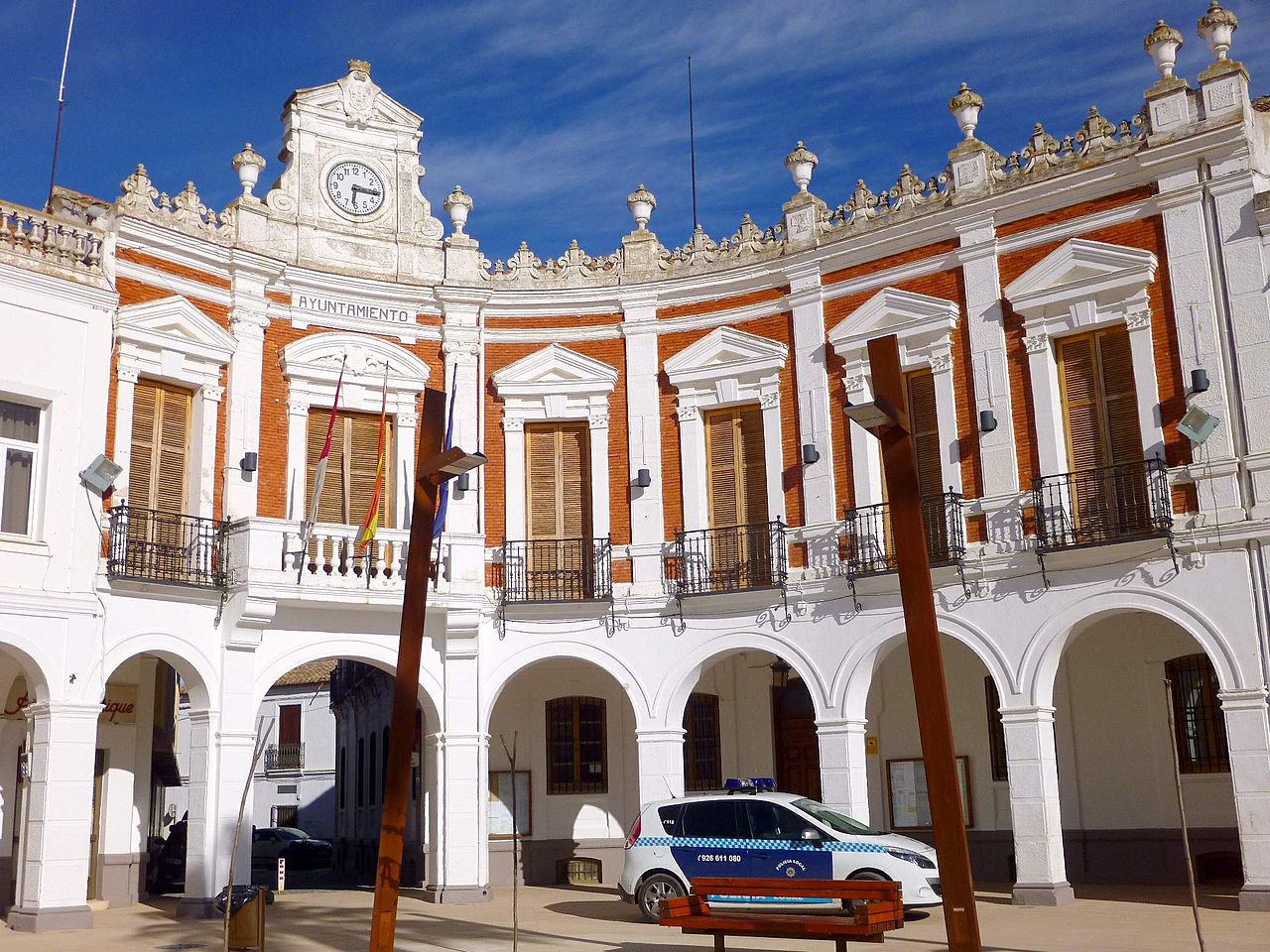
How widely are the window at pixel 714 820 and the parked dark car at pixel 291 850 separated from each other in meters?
22.3

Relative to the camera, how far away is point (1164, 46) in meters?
18.8

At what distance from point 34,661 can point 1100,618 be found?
545 inches

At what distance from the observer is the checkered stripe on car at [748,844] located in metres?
16.3

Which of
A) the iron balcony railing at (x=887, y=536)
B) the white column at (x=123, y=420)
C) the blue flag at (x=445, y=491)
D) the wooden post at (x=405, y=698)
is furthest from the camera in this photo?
the blue flag at (x=445, y=491)

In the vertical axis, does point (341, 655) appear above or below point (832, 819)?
above

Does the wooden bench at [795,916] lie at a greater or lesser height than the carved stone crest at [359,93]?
lesser

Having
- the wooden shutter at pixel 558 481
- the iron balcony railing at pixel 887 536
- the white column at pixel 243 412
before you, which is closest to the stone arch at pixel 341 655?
the white column at pixel 243 412

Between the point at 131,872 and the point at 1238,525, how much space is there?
1629 centimetres

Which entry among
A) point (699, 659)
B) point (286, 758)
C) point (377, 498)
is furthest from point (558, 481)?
point (286, 758)

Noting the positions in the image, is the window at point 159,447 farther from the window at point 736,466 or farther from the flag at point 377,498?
the window at point 736,466

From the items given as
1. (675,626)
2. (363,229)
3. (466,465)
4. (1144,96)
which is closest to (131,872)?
(675,626)

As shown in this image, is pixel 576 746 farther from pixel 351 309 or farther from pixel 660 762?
pixel 351 309

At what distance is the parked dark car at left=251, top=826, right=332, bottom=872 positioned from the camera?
36.9m

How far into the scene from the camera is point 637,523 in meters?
21.8
